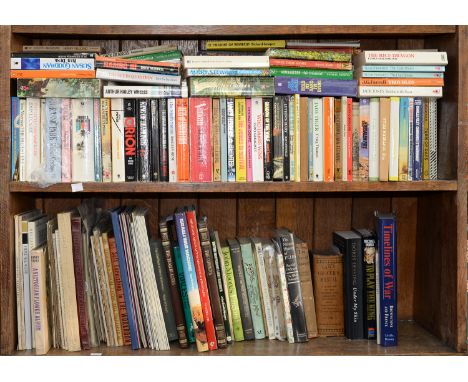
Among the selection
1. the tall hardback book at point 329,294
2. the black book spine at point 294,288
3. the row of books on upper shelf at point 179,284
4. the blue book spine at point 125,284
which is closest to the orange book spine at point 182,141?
the row of books on upper shelf at point 179,284

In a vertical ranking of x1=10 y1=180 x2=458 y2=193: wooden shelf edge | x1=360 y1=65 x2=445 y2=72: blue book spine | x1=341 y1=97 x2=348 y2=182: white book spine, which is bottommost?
x1=10 y1=180 x2=458 y2=193: wooden shelf edge

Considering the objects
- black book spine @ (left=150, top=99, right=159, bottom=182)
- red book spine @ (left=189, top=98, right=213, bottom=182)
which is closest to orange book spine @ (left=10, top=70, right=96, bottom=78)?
black book spine @ (left=150, top=99, right=159, bottom=182)

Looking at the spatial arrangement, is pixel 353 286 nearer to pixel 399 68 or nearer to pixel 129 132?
pixel 399 68

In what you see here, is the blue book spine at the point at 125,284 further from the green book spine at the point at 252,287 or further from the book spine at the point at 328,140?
the book spine at the point at 328,140

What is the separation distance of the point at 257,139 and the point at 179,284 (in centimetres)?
46

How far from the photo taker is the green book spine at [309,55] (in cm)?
193

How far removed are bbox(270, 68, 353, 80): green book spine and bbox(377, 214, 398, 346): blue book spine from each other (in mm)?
418

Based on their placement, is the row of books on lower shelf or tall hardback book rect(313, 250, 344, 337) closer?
the row of books on lower shelf

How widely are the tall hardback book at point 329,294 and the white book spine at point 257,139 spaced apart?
0.33m

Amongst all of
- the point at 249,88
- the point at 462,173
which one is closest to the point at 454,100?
the point at 462,173

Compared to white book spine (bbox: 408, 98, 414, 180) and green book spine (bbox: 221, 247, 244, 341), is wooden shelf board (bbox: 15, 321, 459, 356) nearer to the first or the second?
green book spine (bbox: 221, 247, 244, 341)

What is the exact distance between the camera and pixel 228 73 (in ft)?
6.25

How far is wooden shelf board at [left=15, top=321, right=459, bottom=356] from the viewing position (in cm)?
191

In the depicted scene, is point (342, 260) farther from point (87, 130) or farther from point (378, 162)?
point (87, 130)
